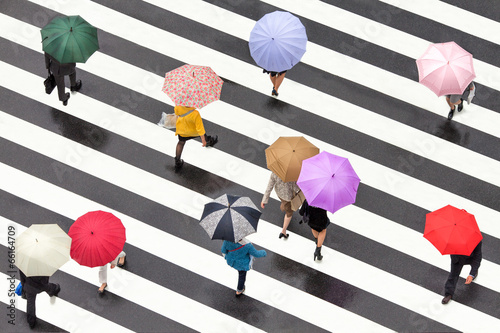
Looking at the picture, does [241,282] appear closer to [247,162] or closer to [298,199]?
[298,199]

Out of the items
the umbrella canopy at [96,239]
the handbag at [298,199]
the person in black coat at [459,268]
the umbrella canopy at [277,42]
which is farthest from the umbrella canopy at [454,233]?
the umbrella canopy at [96,239]

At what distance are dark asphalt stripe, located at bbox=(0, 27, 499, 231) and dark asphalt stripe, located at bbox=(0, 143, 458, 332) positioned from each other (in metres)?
1.20

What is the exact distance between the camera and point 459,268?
13.2 m

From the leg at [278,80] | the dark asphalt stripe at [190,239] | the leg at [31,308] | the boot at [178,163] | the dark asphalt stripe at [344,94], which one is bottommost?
the leg at [31,308]

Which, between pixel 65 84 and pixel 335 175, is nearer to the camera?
pixel 335 175

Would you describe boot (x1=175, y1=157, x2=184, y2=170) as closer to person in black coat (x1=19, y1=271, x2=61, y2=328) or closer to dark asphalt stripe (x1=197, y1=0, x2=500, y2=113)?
dark asphalt stripe (x1=197, y1=0, x2=500, y2=113)

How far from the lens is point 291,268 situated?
46.1 ft

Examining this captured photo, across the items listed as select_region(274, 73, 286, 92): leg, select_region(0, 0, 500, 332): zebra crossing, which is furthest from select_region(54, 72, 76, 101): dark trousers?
select_region(274, 73, 286, 92): leg

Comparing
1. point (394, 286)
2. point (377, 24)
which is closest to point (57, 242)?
point (394, 286)

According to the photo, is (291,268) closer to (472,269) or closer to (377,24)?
(472,269)

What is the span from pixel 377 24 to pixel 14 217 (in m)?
8.01

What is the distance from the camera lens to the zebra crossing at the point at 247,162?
13.8 m

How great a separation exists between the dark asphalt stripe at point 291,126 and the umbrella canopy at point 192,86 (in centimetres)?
176

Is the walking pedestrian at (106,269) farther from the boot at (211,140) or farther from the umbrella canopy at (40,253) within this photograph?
the boot at (211,140)
